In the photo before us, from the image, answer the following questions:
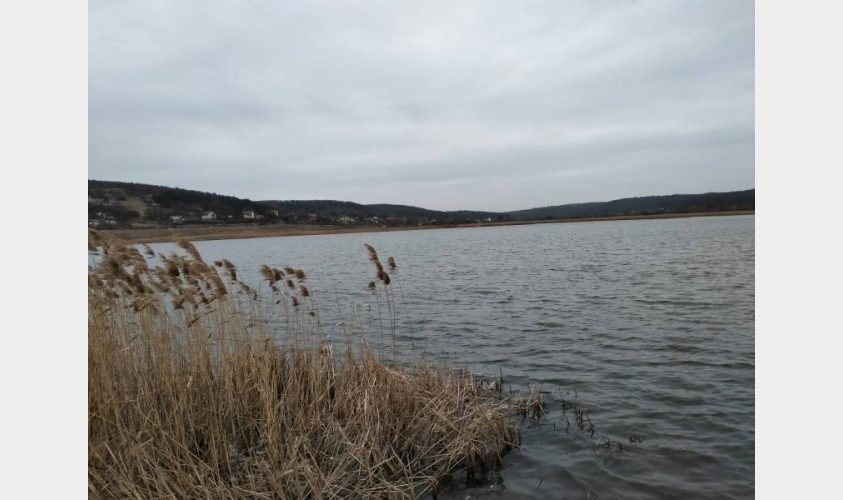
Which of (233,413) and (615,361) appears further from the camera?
(615,361)

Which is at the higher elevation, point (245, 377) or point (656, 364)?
point (245, 377)

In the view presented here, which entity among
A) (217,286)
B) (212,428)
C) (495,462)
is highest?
(217,286)

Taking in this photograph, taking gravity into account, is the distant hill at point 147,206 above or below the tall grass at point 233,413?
above

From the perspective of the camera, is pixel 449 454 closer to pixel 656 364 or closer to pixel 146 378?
pixel 146 378

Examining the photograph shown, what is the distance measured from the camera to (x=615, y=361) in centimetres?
810

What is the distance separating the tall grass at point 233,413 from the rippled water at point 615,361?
0.63 m

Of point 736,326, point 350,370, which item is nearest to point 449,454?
point 350,370

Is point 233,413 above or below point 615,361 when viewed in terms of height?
above

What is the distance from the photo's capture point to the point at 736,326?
9.97 metres

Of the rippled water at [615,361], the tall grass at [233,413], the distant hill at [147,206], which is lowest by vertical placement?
the rippled water at [615,361]

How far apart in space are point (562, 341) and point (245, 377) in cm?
675

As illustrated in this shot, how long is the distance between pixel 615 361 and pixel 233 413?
20.5 feet

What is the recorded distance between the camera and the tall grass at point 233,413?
3.57m

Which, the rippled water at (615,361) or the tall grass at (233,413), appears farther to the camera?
the rippled water at (615,361)
